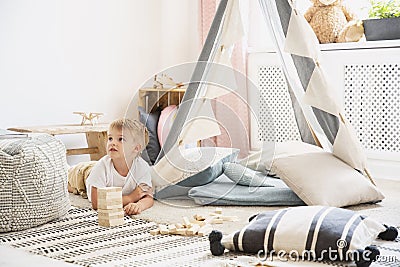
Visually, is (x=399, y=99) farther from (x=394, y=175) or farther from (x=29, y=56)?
(x=29, y=56)

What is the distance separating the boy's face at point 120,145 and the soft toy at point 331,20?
180cm

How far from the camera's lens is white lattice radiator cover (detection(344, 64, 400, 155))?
3850 mm

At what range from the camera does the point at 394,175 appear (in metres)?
3.88

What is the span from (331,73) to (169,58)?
124 centimetres

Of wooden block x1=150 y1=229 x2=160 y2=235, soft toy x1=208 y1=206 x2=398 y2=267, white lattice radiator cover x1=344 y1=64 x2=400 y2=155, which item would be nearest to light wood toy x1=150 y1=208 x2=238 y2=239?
wooden block x1=150 y1=229 x2=160 y2=235

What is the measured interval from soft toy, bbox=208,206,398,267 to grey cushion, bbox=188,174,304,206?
73 cm

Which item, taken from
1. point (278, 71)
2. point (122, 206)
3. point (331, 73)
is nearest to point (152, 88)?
point (278, 71)

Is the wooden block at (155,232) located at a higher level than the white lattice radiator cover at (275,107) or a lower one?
lower

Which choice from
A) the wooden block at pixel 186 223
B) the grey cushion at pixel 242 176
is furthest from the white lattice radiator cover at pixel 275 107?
the wooden block at pixel 186 223

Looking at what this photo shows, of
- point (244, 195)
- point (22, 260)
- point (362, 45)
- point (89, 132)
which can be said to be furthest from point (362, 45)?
point (22, 260)

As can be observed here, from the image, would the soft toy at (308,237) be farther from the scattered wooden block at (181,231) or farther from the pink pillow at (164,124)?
the pink pillow at (164,124)

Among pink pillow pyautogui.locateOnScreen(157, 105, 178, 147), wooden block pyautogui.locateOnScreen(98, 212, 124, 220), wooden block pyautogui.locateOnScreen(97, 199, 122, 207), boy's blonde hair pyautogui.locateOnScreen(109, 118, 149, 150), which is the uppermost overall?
boy's blonde hair pyautogui.locateOnScreen(109, 118, 149, 150)

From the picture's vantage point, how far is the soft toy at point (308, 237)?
1990 mm

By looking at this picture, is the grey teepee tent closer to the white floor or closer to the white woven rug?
the white woven rug
